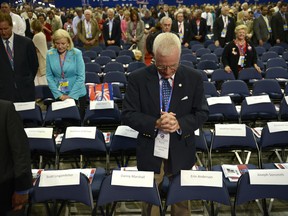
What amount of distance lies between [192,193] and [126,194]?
530 mm

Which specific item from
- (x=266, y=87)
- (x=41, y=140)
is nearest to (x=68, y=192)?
(x=41, y=140)

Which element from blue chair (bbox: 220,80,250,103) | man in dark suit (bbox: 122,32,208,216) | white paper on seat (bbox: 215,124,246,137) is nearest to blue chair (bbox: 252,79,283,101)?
blue chair (bbox: 220,80,250,103)

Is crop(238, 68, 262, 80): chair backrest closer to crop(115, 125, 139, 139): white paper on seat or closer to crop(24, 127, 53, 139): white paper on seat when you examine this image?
crop(115, 125, 139, 139): white paper on seat

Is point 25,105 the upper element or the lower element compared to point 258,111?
upper

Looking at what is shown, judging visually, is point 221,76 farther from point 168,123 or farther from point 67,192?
point 67,192

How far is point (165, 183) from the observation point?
138 inches

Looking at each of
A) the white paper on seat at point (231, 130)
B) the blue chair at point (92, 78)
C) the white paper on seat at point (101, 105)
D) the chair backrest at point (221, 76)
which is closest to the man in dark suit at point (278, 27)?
the chair backrest at point (221, 76)

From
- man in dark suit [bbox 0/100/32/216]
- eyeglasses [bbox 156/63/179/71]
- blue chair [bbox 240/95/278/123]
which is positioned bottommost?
blue chair [bbox 240/95/278/123]

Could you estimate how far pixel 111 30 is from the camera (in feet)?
37.3

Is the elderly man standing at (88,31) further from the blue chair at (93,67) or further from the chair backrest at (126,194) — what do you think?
the chair backrest at (126,194)

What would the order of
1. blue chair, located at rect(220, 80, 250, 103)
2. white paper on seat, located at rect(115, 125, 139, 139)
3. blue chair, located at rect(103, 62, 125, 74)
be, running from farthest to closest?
blue chair, located at rect(103, 62, 125, 74) → blue chair, located at rect(220, 80, 250, 103) → white paper on seat, located at rect(115, 125, 139, 139)

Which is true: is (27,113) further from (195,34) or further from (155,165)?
(195,34)

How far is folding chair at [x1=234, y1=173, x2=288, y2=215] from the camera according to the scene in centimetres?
302

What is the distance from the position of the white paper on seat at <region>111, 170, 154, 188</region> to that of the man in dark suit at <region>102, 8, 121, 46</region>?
8746 mm
